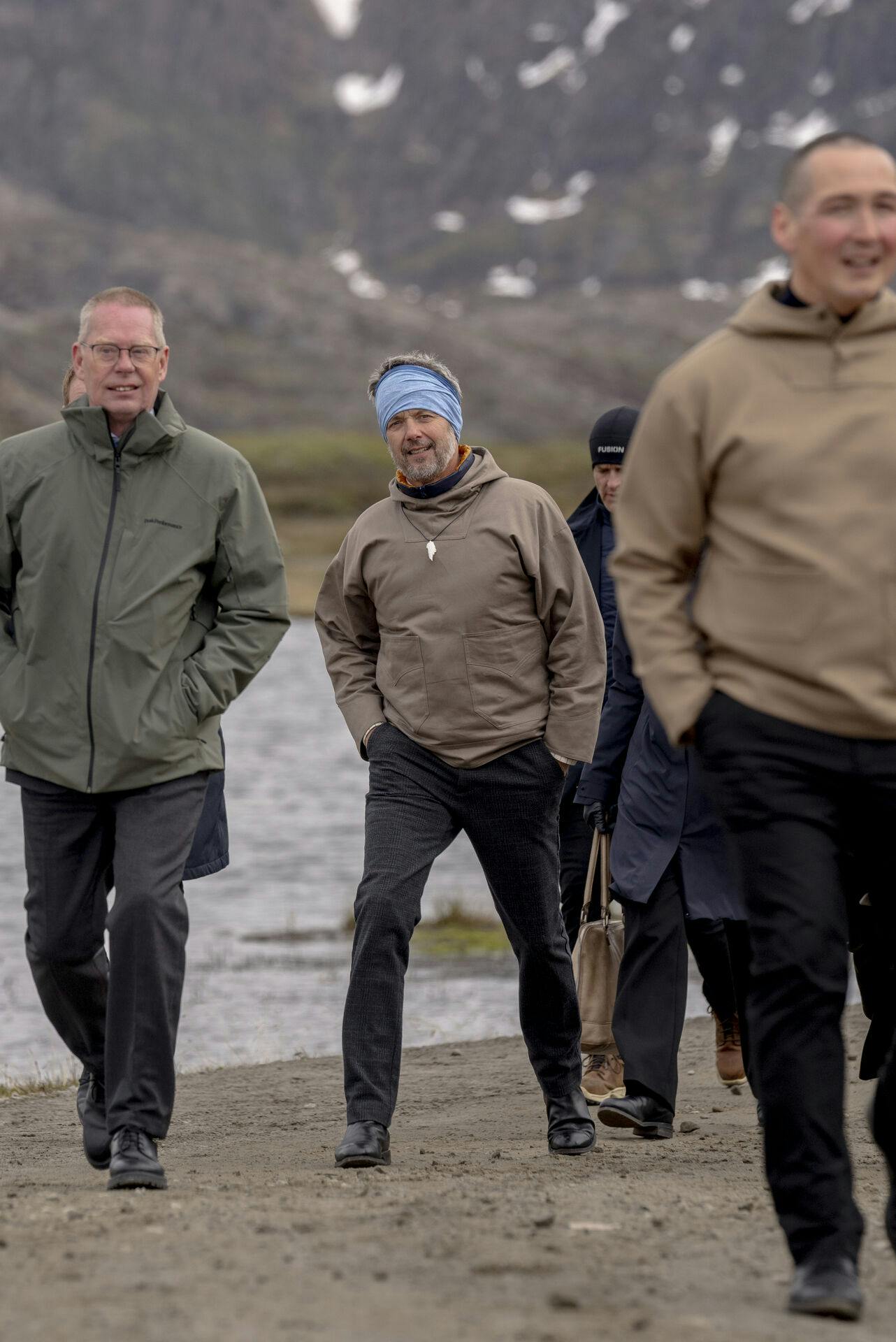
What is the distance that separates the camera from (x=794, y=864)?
4398 millimetres

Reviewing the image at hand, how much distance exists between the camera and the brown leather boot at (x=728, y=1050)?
832 cm

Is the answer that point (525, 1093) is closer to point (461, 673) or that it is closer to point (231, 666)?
point (461, 673)

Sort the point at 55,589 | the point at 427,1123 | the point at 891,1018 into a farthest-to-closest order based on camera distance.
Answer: the point at 427,1123 < the point at 55,589 < the point at 891,1018

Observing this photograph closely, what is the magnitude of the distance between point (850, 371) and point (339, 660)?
2.93 m

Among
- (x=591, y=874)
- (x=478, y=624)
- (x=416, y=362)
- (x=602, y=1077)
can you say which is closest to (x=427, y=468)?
(x=416, y=362)

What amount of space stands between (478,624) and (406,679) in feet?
1.00

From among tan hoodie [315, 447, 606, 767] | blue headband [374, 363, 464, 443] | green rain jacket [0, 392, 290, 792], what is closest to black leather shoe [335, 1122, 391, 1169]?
tan hoodie [315, 447, 606, 767]

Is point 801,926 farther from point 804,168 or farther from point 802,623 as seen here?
point 804,168

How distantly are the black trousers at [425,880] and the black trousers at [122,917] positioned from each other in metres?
0.71

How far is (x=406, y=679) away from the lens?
6.69 meters

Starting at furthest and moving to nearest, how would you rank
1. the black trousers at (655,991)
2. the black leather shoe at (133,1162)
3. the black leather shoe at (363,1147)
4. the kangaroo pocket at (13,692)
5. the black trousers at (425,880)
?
the black trousers at (655,991), the black trousers at (425,880), the black leather shoe at (363,1147), the kangaroo pocket at (13,692), the black leather shoe at (133,1162)

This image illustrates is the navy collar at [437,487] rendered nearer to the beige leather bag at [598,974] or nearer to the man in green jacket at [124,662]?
the man in green jacket at [124,662]

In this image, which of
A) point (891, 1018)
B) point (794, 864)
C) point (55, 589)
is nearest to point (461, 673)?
point (55, 589)

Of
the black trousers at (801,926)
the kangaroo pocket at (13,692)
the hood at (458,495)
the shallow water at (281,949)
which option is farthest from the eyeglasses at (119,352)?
the shallow water at (281,949)
